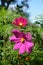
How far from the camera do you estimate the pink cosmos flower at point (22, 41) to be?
1.10 metres

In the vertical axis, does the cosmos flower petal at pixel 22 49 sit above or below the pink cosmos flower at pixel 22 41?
below

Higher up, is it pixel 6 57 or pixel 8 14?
pixel 8 14

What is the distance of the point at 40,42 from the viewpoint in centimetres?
130

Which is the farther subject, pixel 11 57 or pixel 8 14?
pixel 8 14

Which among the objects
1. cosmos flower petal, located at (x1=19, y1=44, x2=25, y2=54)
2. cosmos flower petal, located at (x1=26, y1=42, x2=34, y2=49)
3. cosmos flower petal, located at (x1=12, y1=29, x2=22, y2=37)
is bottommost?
cosmos flower petal, located at (x1=19, y1=44, x2=25, y2=54)

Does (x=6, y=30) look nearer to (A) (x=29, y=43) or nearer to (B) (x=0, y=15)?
(B) (x=0, y=15)

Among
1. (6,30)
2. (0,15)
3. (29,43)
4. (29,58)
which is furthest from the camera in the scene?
(0,15)

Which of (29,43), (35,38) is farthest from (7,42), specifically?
(29,43)

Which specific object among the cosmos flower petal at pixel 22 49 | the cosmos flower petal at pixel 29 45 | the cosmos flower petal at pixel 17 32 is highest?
the cosmos flower petal at pixel 17 32

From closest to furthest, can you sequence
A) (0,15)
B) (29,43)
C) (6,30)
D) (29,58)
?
(29,43) → (29,58) → (6,30) → (0,15)

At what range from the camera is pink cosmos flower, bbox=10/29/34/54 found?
3.62 feet

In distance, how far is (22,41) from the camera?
1163 millimetres

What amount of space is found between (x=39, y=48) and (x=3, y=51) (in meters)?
0.20

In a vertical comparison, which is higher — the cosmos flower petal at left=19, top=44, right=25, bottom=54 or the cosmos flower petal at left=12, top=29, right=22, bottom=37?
the cosmos flower petal at left=12, top=29, right=22, bottom=37
